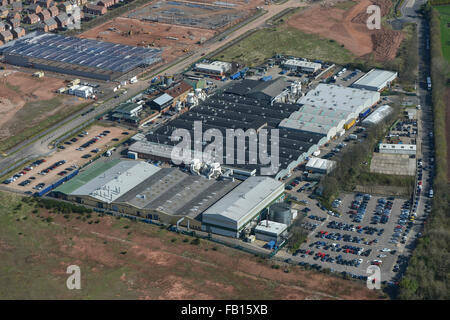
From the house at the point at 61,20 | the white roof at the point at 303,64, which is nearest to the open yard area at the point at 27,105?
the house at the point at 61,20

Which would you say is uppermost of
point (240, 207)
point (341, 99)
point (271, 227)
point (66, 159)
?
point (341, 99)

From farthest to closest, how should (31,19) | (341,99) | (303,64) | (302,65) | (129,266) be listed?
(31,19), (303,64), (302,65), (341,99), (129,266)

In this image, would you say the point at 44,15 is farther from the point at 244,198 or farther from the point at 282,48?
the point at 244,198

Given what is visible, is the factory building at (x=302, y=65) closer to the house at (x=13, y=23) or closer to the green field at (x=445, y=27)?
the green field at (x=445, y=27)

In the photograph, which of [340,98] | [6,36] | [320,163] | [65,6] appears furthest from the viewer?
[65,6]

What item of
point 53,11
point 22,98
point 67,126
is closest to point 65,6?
point 53,11

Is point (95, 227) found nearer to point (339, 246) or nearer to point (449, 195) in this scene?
point (339, 246)

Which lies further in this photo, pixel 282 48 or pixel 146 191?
pixel 282 48
